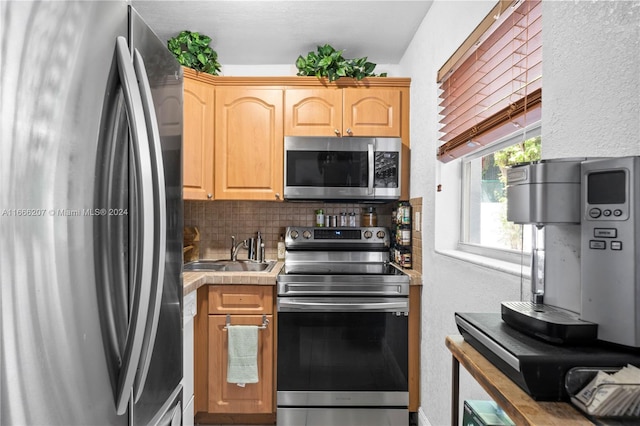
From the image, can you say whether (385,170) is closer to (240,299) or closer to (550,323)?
(240,299)

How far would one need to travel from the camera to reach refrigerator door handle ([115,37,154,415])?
75cm

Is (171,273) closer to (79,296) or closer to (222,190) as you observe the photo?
(79,296)

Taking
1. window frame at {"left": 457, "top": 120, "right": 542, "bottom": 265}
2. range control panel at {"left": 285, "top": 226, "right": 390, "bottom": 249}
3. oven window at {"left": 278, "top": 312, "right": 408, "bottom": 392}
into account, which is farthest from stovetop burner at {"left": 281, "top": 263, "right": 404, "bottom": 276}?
window frame at {"left": 457, "top": 120, "right": 542, "bottom": 265}

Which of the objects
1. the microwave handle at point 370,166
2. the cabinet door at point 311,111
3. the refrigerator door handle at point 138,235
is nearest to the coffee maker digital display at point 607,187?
the refrigerator door handle at point 138,235

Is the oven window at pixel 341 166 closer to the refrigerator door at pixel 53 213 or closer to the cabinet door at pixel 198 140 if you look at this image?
the cabinet door at pixel 198 140

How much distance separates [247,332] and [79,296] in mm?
1510

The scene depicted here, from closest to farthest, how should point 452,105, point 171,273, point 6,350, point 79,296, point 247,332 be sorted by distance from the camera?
point 6,350 → point 79,296 → point 171,273 → point 452,105 → point 247,332

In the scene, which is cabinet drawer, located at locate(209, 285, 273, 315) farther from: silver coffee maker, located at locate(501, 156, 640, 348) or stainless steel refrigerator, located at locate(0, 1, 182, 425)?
silver coffee maker, located at locate(501, 156, 640, 348)

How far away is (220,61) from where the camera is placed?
8.87 feet

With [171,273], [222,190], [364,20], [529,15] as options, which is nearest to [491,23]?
[529,15]

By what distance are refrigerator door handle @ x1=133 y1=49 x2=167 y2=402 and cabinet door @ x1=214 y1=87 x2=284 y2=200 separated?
158 cm

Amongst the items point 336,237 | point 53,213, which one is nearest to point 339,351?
point 336,237

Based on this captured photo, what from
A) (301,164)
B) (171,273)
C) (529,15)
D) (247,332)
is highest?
(529,15)

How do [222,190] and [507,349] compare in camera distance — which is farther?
[222,190]
